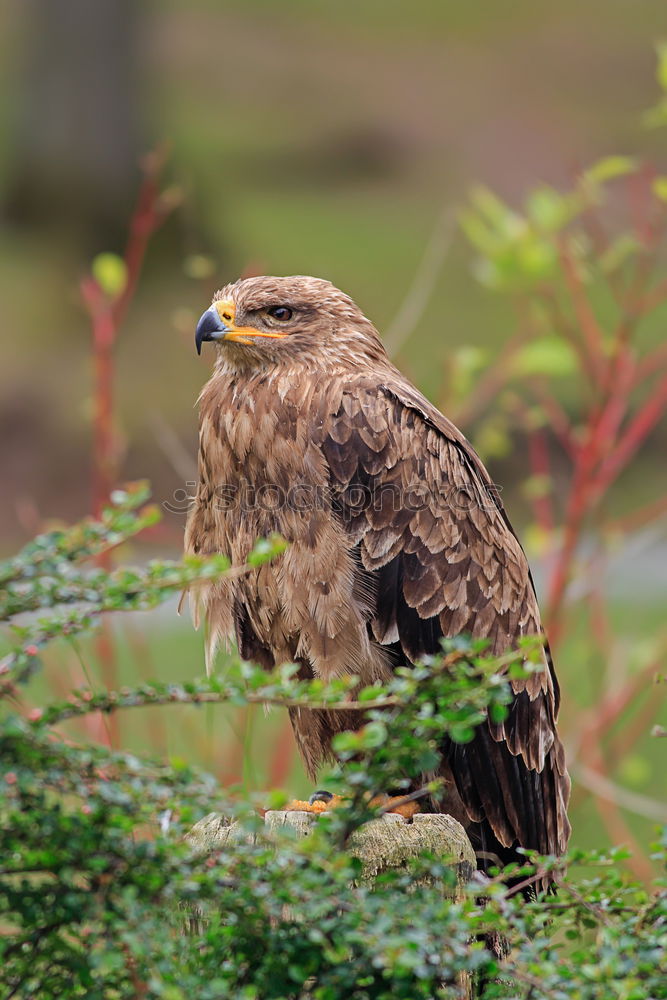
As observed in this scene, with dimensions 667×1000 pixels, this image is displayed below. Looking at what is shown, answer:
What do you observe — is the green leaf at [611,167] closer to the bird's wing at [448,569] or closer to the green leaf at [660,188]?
the green leaf at [660,188]

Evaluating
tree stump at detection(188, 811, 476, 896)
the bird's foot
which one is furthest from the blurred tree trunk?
tree stump at detection(188, 811, 476, 896)

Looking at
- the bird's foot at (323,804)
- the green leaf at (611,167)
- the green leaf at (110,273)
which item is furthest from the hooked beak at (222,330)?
the bird's foot at (323,804)

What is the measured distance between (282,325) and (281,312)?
0.19 feet

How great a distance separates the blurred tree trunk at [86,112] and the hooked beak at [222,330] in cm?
1485

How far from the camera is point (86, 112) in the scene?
1800cm

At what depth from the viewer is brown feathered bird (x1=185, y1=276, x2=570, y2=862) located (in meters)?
3.63

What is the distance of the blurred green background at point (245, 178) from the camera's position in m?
11.1

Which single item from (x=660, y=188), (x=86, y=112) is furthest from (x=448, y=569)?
(x=86, y=112)

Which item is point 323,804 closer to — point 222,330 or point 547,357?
point 222,330

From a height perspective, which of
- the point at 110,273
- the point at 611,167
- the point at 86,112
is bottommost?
the point at 611,167

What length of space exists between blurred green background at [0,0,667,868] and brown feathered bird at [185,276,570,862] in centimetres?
54

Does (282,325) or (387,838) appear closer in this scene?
(387,838)

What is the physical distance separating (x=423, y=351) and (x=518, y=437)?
277 cm

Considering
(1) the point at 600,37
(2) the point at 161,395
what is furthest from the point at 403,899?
(1) the point at 600,37
